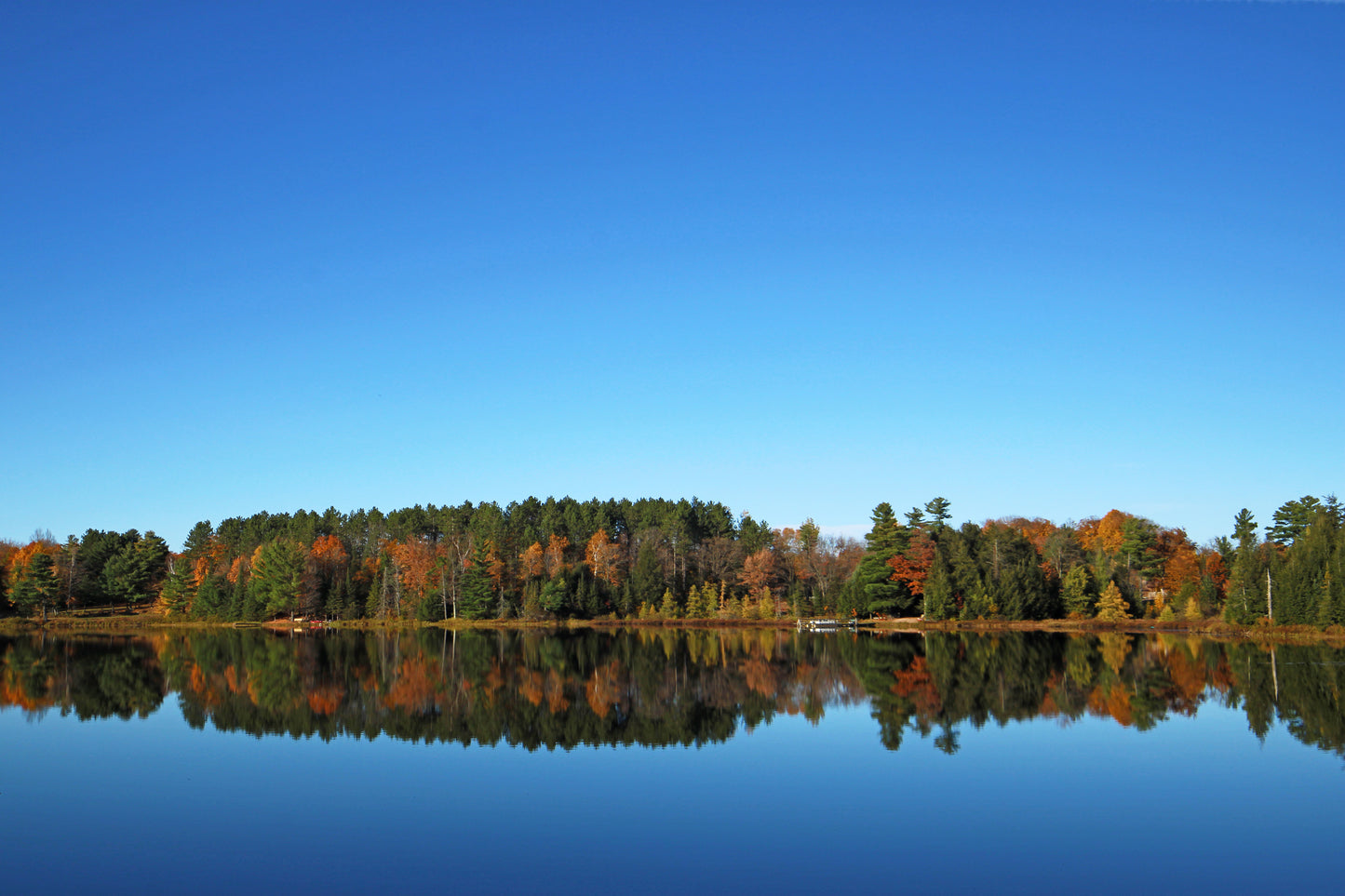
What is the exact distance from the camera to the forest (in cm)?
7344

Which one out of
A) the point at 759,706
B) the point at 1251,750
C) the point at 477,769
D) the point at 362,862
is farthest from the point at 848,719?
the point at 362,862

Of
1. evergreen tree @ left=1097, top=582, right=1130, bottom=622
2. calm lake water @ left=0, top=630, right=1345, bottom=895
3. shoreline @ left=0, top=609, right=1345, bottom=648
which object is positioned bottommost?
shoreline @ left=0, top=609, right=1345, bottom=648

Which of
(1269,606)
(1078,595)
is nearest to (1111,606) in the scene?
(1078,595)

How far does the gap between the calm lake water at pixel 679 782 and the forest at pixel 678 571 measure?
39.7m

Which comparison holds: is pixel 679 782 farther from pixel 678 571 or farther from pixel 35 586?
pixel 35 586

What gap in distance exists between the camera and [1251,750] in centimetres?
2109

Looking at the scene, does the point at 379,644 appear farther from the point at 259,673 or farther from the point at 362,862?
the point at 362,862

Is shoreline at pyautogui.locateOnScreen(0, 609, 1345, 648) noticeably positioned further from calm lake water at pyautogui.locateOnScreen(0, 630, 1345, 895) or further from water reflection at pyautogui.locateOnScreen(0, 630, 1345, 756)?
calm lake water at pyautogui.locateOnScreen(0, 630, 1345, 895)

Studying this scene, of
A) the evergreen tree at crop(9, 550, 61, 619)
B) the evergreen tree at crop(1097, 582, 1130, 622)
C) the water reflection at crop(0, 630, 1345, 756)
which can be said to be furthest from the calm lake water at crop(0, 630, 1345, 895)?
the evergreen tree at crop(9, 550, 61, 619)

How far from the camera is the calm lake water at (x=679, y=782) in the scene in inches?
508

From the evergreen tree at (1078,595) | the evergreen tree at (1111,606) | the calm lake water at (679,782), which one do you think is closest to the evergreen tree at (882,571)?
the evergreen tree at (1078,595)

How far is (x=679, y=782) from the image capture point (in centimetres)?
1811

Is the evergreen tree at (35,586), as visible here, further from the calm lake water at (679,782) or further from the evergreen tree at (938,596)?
the evergreen tree at (938,596)

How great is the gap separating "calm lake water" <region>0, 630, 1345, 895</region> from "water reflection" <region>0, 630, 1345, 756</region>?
23cm
